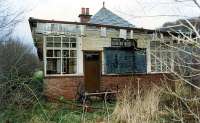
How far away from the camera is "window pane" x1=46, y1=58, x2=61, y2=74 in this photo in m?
16.5

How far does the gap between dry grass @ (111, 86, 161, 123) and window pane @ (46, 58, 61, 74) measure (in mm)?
6874

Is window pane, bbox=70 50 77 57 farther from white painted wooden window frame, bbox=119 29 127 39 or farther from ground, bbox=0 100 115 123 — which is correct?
ground, bbox=0 100 115 123

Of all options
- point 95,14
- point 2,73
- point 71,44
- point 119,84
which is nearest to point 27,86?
point 2,73

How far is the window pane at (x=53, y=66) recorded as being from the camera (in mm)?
16469

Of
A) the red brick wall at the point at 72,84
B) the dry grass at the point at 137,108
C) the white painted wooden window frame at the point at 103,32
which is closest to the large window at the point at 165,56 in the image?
the dry grass at the point at 137,108

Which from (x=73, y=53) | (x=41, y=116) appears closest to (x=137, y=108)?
(x=41, y=116)

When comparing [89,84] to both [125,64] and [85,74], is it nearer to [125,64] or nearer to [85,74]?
[85,74]

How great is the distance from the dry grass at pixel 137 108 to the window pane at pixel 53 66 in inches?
Result: 271

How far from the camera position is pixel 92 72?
17.6 meters

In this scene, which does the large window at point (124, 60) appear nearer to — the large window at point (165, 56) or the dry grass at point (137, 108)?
the large window at point (165, 56)

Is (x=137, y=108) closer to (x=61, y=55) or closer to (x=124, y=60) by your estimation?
(x=61, y=55)

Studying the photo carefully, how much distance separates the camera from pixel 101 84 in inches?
696

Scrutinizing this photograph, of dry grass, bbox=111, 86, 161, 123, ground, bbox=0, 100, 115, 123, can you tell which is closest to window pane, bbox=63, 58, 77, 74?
ground, bbox=0, 100, 115, 123

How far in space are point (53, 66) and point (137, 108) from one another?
804 cm
